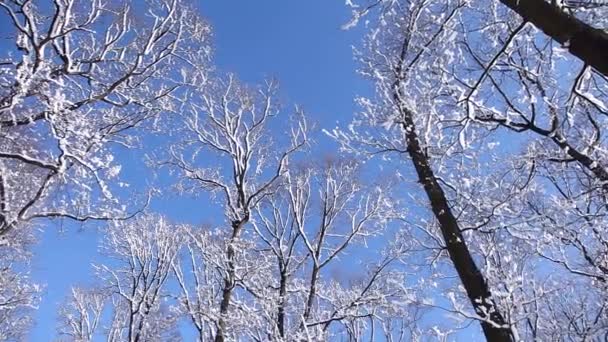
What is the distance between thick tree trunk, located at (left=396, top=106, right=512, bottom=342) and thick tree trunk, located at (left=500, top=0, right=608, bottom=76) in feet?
9.48

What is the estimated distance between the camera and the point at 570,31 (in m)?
2.77

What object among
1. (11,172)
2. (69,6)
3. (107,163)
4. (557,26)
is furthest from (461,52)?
(11,172)

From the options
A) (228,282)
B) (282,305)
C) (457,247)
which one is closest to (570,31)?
(457,247)

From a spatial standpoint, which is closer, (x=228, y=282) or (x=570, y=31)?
(x=570, y=31)

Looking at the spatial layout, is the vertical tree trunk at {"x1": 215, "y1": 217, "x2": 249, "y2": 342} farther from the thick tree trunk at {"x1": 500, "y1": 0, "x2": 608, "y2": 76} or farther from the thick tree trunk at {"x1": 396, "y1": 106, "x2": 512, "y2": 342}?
the thick tree trunk at {"x1": 500, "y1": 0, "x2": 608, "y2": 76}

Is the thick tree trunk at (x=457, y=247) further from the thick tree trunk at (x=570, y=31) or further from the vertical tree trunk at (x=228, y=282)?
the vertical tree trunk at (x=228, y=282)

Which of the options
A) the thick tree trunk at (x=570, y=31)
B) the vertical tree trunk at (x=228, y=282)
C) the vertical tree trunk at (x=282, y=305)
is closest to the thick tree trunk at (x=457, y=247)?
the thick tree trunk at (x=570, y=31)

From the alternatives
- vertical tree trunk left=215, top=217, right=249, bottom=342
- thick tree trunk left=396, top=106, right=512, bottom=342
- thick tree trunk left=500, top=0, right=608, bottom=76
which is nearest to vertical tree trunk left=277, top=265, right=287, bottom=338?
vertical tree trunk left=215, top=217, right=249, bottom=342

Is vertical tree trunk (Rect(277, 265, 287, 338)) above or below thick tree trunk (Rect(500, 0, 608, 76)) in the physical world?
above

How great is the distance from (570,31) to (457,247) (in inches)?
129

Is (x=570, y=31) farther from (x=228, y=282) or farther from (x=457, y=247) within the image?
(x=228, y=282)

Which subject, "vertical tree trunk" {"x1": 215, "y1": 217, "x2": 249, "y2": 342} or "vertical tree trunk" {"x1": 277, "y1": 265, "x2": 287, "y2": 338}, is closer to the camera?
"vertical tree trunk" {"x1": 215, "y1": 217, "x2": 249, "y2": 342}

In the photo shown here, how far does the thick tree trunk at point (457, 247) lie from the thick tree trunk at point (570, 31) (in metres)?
2.89

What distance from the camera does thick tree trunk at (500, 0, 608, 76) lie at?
269 cm
